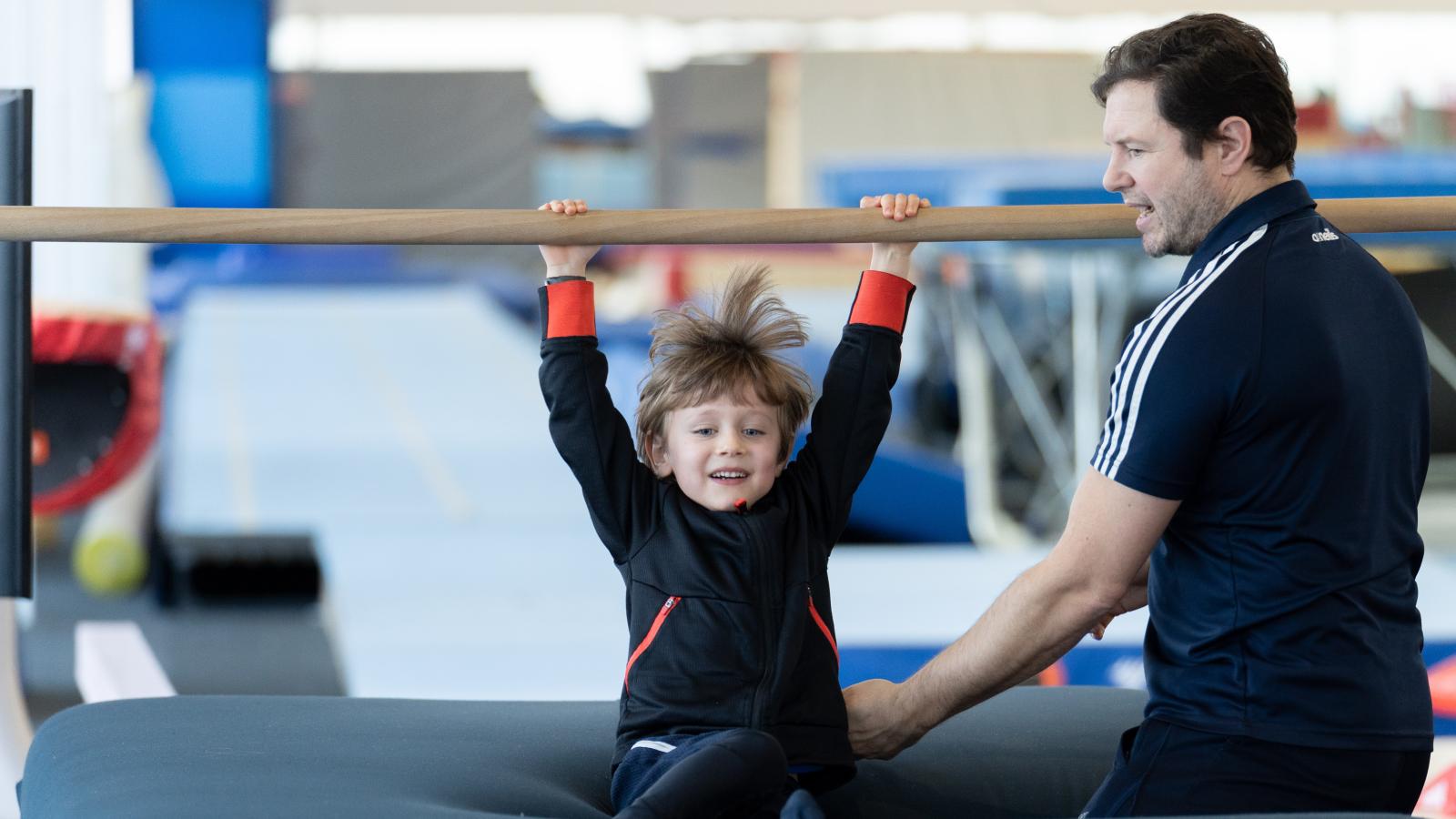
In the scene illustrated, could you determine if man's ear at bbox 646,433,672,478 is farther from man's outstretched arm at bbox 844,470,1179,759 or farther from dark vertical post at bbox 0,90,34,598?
dark vertical post at bbox 0,90,34,598

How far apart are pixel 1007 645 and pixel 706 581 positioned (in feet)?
0.98

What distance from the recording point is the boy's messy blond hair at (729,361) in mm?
1560

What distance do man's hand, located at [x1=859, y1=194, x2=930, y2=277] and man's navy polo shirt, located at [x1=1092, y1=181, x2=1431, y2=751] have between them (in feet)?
1.16

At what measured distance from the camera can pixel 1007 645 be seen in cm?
150

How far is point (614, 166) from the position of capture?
39.3 ft

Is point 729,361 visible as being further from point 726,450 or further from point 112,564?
point 112,564

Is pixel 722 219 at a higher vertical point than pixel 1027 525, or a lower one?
higher

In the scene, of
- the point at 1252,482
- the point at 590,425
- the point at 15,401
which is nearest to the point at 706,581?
the point at 590,425

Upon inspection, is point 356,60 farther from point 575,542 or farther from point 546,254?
point 546,254

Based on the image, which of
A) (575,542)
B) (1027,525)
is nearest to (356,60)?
(1027,525)

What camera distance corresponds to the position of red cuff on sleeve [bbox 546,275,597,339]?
156 centimetres

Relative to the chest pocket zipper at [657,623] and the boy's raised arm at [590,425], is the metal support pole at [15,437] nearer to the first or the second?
the boy's raised arm at [590,425]

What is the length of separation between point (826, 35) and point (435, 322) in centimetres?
638

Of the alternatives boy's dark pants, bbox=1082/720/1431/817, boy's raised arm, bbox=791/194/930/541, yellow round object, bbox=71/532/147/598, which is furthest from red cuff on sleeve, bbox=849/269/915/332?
yellow round object, bbox=71/532/147/598
